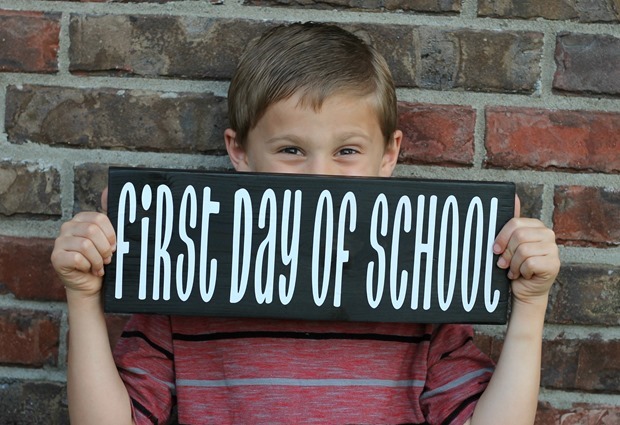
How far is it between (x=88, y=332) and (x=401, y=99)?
23.8 inches

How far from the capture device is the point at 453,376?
4.23 ft

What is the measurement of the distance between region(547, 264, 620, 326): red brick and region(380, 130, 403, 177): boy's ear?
325 millimetres

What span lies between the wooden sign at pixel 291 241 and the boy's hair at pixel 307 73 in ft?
0.63

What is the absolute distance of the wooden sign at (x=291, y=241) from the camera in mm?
1144

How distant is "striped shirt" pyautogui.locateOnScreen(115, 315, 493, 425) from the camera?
4.12 feet

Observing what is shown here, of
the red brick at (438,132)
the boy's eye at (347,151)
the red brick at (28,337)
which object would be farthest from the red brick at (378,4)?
the red brick at (28,337)

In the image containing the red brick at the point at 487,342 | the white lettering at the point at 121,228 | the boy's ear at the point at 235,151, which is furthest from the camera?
the red brick at the point at 487,342

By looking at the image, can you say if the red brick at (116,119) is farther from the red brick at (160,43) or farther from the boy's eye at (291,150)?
the boy's eye at (291,150)

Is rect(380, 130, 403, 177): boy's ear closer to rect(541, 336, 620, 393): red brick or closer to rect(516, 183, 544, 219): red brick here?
rect(516, 183, 544, 219): red brick

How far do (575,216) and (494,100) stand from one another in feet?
0.74

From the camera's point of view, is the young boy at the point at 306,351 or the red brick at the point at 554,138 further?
the red brick at the point at 554,138

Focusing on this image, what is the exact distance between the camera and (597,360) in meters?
1.45

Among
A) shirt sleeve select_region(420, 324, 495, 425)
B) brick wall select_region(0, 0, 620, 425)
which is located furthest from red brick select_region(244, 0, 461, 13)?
shirt sleeve select_region(420, 324, 495, 425)

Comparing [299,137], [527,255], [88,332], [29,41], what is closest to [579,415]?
[527,255]
